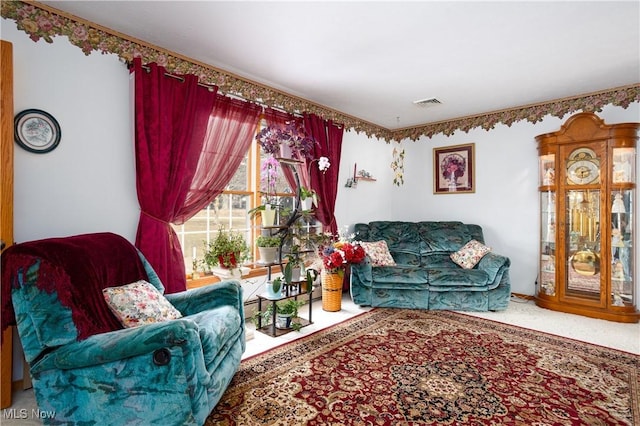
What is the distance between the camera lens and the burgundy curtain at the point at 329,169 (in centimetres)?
→ 417

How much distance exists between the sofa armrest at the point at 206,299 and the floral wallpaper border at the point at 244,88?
1.92 meters

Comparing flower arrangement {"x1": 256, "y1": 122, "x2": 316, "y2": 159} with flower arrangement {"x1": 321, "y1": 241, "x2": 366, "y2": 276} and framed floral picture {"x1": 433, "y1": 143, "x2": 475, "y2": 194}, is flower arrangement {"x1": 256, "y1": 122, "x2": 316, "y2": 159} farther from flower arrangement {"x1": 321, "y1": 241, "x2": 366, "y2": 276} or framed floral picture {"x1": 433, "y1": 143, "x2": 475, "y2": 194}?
framed floral picture {"x1": 433, "y1": 143, "x2": 475, "y2": 194}

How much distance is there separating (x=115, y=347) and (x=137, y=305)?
480 millimetres

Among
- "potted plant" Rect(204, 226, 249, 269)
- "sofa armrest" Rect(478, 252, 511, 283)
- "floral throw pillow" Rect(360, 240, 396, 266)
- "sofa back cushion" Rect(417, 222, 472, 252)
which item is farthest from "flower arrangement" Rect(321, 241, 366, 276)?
"sofa armrest" Rect(478, 252, 511, 283)

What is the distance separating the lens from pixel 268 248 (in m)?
3.16

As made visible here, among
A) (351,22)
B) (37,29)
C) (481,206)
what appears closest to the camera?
(37,29)

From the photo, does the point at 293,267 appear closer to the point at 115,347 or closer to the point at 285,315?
the point at 285,315

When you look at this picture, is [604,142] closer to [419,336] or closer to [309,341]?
[419,336]

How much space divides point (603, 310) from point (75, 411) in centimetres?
474

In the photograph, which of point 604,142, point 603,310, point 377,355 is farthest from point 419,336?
point 604,142

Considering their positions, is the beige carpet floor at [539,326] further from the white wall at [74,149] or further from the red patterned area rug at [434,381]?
the white wall at [74,149]

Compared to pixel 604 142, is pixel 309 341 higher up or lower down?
lower down

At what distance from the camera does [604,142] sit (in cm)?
372

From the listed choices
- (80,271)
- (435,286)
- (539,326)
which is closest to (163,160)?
(80,271)
